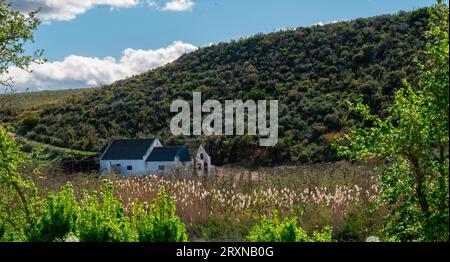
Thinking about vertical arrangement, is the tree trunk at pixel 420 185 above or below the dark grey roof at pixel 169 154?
above

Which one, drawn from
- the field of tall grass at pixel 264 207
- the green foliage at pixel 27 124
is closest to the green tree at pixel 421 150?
the field of tall grass at pixel 264 207

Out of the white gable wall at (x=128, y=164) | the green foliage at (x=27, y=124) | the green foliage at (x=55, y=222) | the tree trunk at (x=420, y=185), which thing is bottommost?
the white gable wall at (x=128, y=164)

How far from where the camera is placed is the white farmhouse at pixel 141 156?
29.4 m

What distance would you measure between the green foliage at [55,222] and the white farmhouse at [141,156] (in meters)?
22.9

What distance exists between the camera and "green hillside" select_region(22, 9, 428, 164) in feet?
105

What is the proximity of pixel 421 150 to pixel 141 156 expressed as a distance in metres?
26.1

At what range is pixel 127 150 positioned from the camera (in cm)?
3088

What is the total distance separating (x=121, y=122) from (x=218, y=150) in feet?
36.2

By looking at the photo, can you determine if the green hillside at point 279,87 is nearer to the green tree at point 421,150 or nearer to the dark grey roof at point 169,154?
the dark grey roof at point 169,154

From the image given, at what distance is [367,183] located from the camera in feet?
37.2

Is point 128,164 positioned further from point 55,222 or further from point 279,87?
point 55,222
